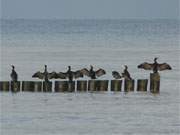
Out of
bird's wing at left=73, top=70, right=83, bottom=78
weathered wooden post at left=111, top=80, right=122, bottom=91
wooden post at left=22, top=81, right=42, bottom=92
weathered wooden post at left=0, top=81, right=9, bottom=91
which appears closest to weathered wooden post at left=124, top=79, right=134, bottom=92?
weathered wooden post at left=111, top=80, right=122, bottom=91

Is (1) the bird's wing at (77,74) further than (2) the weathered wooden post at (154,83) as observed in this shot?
Yes

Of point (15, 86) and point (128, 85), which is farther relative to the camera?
point (128, 85)

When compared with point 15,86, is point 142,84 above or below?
above

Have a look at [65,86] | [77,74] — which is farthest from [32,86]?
[77,74]

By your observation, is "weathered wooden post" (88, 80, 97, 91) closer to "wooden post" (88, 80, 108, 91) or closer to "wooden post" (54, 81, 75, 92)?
"wooden post" (88, 80, 108, 91)

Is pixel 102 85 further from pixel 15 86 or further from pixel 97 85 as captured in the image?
pixel 15 86

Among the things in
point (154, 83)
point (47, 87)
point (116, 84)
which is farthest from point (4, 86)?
point (154, 83)

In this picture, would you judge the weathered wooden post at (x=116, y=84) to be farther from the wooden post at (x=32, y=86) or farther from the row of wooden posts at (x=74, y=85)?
the wooden post at (x=32, y=86)

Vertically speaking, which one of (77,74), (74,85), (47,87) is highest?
(77,74)

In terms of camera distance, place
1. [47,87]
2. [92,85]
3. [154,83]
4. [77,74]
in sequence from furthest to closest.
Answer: [77,74] → [154,83] → [47,87] → [92,85]

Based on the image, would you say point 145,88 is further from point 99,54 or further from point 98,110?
point 99,54

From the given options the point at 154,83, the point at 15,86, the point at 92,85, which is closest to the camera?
the point at 92,85

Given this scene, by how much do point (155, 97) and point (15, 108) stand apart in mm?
7053

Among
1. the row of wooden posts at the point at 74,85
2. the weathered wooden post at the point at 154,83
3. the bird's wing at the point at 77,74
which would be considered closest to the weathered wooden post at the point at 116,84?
the row of wooden posts at the point at 74,85
